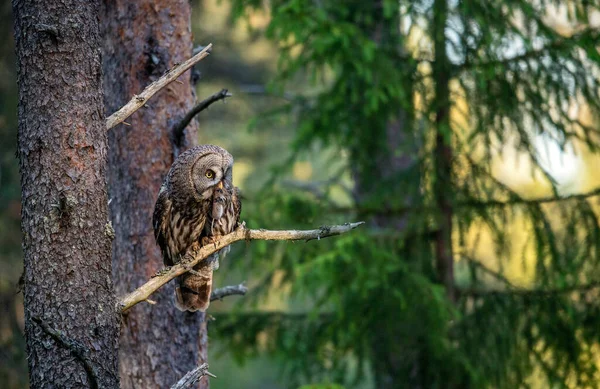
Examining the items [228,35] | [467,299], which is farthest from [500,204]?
[228,35]

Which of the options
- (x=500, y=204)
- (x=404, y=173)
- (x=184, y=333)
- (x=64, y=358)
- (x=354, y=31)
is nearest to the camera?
(x=64, y=358)

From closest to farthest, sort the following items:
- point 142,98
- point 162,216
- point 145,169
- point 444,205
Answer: point 142,98, point 162,216, point 145,169, point 444,205

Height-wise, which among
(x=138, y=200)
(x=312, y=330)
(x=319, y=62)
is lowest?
(x=312, y=330)

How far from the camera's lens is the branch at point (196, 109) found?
13.0ft

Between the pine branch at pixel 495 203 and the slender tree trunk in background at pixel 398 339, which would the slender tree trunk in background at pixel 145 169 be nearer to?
the slender tree trunk in background at pixel 398 339

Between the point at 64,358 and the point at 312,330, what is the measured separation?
15.9 ft

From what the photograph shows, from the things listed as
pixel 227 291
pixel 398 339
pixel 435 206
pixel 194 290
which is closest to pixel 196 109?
pixel 194 290

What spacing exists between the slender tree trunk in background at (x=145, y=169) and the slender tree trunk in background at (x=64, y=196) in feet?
4.17

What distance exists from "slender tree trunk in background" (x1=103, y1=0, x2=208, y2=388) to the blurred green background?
69.2 inches

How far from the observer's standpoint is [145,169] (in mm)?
Result: 4434

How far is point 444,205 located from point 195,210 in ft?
11.6

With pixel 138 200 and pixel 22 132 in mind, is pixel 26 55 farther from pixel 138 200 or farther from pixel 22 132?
pixel 138 200

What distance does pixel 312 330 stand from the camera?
24.9ft

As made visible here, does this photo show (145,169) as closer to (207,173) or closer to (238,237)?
(207,173)
